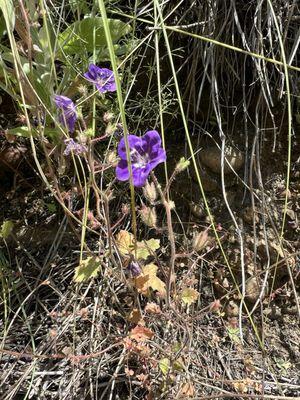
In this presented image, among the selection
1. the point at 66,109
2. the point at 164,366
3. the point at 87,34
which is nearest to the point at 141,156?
the point at 66,109

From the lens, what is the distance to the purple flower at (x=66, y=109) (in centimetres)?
106

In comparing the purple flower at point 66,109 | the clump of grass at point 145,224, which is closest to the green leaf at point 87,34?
the clump of grass at point 145,224

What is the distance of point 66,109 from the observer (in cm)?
108

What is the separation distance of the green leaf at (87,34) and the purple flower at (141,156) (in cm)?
24

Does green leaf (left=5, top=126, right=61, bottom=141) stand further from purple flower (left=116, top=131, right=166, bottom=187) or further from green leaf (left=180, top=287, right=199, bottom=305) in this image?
green leaf (left=180, top=287, right=199, bottom=305)

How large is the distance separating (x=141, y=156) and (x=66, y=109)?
18cm

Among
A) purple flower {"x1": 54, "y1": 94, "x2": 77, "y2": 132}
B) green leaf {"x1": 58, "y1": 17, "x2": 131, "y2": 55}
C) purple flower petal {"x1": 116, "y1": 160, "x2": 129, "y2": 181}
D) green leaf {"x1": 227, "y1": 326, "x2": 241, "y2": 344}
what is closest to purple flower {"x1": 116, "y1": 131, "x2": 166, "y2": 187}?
purple flower petal {"x1": 116, "y1": 160, "x2": 129, "y2": 181}

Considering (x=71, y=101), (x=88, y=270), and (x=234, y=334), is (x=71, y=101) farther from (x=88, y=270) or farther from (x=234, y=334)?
(x=234, y=334)

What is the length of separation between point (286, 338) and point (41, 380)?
0.59m

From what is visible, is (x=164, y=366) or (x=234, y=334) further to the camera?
(x=234, y=334)

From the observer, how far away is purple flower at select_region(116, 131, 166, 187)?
1021 mm

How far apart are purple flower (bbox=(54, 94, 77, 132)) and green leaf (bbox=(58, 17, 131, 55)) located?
0.15 metres

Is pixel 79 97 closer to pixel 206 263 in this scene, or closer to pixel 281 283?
pixel 206 263

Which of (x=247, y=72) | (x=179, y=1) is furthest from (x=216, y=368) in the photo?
(x=179, y=1)
